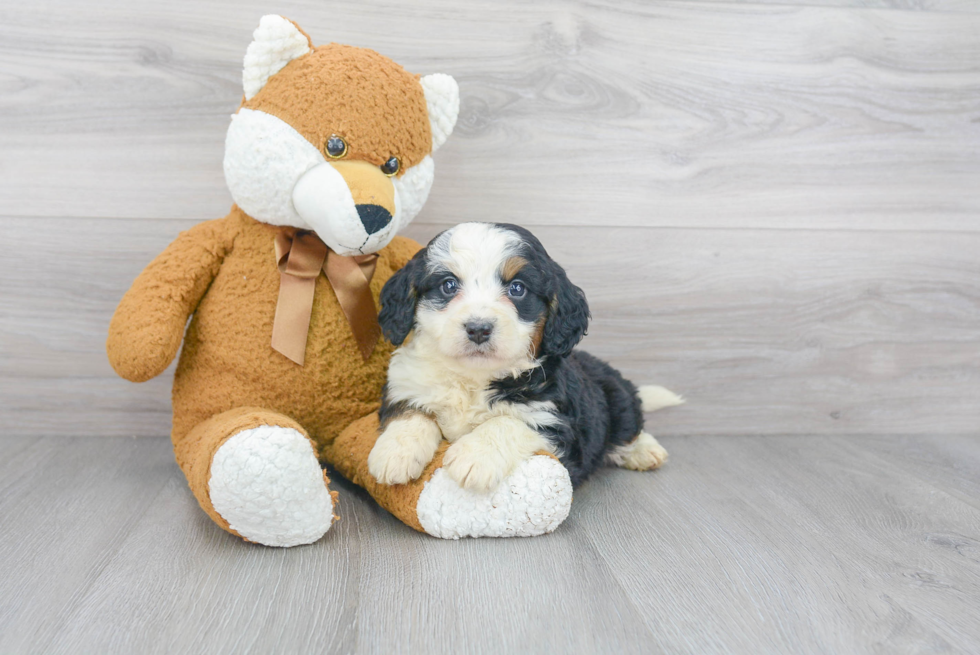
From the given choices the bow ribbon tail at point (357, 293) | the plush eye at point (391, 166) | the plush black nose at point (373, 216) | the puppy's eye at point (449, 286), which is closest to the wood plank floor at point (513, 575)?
the bow ribbon tail at point (357, 293)

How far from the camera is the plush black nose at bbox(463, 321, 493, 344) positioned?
1.31m

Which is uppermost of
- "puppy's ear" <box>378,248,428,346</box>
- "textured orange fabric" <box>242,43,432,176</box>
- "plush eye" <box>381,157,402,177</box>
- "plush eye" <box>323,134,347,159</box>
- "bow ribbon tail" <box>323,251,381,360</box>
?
"textured orange fabric" <box>242,43,432,176</box>

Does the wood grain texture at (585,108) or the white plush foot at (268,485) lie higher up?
the wood grain texture at (585,108)

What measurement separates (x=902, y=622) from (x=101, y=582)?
134 cm

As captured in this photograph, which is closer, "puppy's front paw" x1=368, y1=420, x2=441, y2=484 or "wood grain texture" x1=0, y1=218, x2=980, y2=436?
"puppy's front paw" x1=368, y1=420, x2=441, y2=484

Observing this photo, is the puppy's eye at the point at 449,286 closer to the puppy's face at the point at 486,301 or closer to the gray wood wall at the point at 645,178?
the puppy's face at the point at 486,301

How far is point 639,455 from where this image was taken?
1894 millimetres

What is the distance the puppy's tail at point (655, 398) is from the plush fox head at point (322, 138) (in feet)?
2.92

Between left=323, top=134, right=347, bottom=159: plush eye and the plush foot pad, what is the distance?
2.21ft

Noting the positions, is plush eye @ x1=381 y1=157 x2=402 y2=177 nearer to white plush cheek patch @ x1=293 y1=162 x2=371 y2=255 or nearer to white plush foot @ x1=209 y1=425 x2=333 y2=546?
white plush cheek patch @ x1=293 y1=162 x2=371 y2=255

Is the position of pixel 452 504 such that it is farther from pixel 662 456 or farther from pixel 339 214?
pixel 662 456

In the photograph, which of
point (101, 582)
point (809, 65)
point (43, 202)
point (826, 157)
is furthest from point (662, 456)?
point (43, 202)

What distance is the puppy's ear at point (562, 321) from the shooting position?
4.75ft

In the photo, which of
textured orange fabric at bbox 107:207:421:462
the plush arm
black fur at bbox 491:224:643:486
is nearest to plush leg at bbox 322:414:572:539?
black fur at bbox 491:224:643:486
